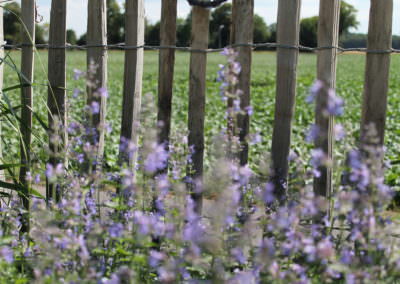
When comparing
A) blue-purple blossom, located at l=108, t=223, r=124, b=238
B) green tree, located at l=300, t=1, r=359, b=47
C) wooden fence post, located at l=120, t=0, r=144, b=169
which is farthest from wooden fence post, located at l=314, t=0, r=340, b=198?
green tree, located at l=300, t=1, r=359, b=47

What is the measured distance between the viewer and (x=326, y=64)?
298 cm

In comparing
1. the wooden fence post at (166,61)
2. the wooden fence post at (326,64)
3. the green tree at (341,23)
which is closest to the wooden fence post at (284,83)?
the wooden fence post at (326,64)

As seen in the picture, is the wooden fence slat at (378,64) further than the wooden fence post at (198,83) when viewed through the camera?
No

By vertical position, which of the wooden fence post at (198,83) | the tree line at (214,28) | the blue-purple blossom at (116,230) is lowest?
the blue-purple blossom at (116,230)

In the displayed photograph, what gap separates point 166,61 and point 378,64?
1.10 meters

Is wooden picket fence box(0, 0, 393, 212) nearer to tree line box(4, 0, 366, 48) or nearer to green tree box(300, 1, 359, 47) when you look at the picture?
tree line box(4, 0, 366, 48)

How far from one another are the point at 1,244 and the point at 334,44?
6.00 feet

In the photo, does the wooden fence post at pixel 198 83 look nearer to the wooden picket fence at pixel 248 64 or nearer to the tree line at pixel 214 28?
the wooden picket fence at pixel 248 64

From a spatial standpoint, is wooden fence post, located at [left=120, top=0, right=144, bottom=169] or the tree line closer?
wooden fence post, located at [left=120, top=0, right=144, bottom=169]

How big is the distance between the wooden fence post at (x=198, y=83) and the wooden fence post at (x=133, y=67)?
33 centimetres

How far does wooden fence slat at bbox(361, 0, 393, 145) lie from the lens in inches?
113

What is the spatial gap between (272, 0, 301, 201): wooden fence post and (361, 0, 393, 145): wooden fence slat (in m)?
0.36

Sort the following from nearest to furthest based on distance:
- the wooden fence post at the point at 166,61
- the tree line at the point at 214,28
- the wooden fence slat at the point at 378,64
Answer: the wooden fence slat at the point at 378,64
the wooden fence post at the point at 166,61
the tree line at the point at 214,28

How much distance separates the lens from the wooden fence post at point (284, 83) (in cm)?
297
